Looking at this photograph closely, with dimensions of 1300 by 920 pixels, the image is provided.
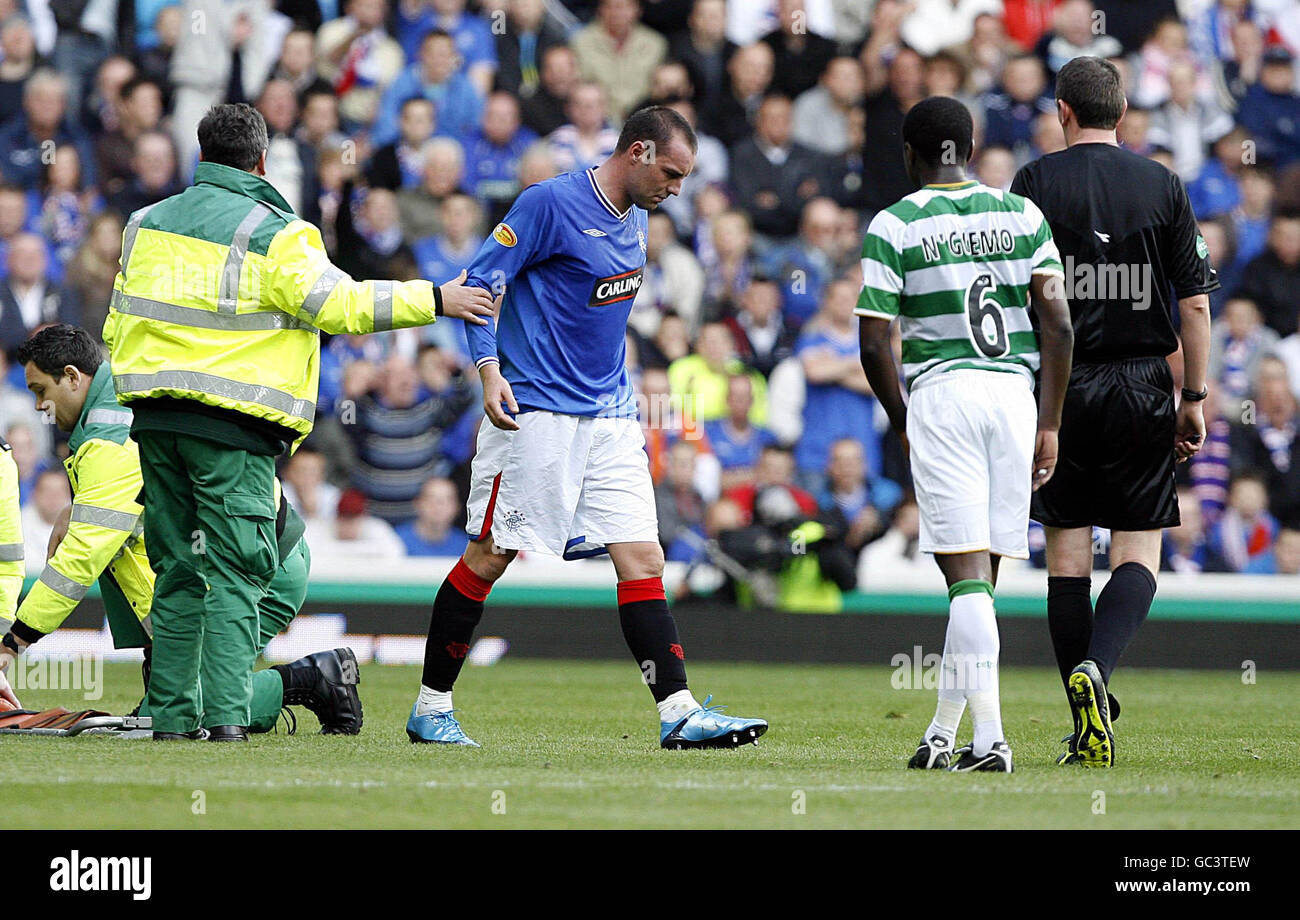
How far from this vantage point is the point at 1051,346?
567 cm

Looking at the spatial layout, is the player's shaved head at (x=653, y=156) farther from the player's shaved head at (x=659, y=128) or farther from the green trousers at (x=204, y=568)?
the green trousers at (x=204, y=568)

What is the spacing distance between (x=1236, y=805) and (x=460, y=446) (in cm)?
865

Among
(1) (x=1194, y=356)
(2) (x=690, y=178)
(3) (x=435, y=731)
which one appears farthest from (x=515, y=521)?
(2) (x=690, y=178)

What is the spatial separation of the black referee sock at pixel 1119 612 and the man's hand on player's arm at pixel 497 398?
6.89 feet

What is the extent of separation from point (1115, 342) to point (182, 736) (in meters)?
3.55

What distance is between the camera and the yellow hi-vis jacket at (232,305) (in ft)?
19.7

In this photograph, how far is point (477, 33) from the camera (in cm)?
1419

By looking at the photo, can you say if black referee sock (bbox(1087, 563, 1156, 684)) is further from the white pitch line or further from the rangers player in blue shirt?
the rangers player in blue shirt

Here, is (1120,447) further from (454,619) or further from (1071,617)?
(454,619)

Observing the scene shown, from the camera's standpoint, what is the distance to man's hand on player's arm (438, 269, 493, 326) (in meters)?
6.07

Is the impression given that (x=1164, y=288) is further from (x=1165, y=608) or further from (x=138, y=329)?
(x=1165, y=608)

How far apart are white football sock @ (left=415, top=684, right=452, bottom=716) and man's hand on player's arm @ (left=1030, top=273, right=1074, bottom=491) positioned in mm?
2347

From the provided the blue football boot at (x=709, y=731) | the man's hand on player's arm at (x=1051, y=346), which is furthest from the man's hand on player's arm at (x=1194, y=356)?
the blue football boot at (x=709, y=731)

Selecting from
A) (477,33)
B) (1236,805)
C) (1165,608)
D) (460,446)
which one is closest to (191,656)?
(1236,805)
